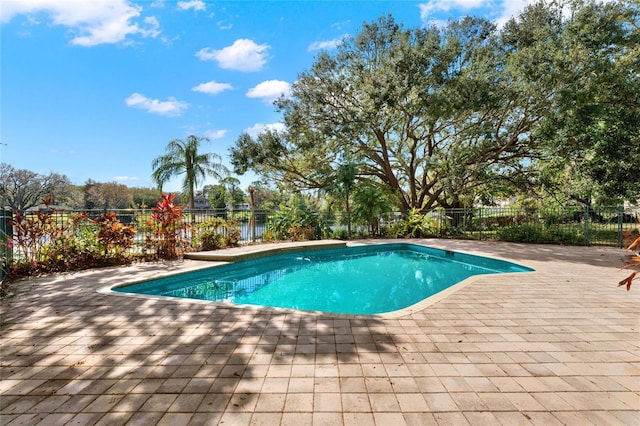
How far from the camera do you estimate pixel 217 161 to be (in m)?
15.7

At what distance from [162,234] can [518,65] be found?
11.2 metres

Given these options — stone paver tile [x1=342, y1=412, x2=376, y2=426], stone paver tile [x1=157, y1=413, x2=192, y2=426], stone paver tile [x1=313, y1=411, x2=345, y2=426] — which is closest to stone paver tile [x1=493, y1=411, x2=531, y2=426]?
stone paver tile [x1=342, y1=412, x2=376, y2=426]

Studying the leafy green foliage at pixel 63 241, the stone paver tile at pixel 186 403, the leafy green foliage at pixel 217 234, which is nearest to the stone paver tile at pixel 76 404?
the stone paver tile at pixel 186 403

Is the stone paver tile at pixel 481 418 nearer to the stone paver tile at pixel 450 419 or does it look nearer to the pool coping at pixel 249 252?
the stone paver tile at pixel 450 419

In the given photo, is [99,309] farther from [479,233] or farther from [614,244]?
[614,244]

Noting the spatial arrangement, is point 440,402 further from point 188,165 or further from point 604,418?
point 188,165

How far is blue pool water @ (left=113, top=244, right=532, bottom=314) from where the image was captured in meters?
5.01

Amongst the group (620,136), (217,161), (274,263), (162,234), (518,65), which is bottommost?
(274,263)

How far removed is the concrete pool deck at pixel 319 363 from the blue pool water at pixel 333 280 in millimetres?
1275

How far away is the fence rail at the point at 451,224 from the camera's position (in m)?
7.18

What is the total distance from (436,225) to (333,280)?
743 cm

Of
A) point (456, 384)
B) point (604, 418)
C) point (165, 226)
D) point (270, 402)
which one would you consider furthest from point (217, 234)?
point (604, 418)

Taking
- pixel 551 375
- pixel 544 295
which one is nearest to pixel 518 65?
pixel 544 295

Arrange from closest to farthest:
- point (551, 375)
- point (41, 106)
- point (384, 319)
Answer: point (551, 375)
point (384, 319)
point (41, 106)
